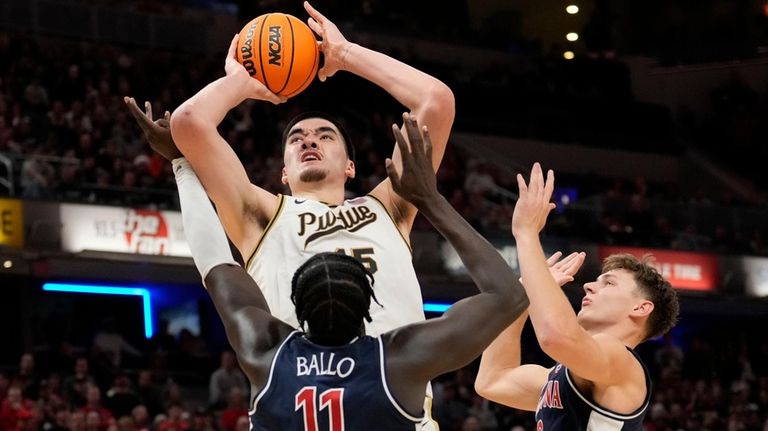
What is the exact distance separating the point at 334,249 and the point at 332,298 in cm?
149

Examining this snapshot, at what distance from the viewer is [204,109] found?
5.43m

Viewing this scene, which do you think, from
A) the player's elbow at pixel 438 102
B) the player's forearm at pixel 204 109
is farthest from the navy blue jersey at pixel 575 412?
the player's forearm at pixel 204 109

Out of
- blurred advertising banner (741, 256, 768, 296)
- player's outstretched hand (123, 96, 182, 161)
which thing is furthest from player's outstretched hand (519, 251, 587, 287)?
blurred advertising banner (741, 256, 768, 296)

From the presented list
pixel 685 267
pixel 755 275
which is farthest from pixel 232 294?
pixel 755 275

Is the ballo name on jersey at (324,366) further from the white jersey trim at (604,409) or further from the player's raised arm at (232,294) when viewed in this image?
the white jersey trim at (604,409)

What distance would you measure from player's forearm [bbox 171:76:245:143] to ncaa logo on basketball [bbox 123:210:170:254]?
12.7 m

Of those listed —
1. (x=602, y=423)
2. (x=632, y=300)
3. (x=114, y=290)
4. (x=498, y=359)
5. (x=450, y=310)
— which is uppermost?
(x=114, y=290)

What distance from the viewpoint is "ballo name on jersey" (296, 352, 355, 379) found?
13.6ft

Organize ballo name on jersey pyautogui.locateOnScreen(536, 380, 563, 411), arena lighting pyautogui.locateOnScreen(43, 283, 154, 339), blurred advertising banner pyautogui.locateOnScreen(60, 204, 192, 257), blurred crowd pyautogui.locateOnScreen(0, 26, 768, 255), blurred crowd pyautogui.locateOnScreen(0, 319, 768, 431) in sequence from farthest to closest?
arena lighting pyautogui.locateOnScreen(43, 283, 154, 339) → blurred crowd pyautogui.locateOnScreen(0, 26, 768, 255) → blurred advertising banner pyautogui.locateOnScreen(60, 204, 192, 257) → blurred crowd pyautogui.locateOnScreen(0, 319, 768, 431) → ballo name on jersey pyautogui.locateOnScreen(536, 380, 563, 411)

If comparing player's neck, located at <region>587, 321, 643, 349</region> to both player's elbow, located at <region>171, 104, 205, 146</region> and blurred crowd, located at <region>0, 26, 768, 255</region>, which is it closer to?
player's elbow, located at <region>171, 104, 205, 146</region>

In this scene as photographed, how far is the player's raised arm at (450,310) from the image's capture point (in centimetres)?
414

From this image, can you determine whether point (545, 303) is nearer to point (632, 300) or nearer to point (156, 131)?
point (632, 300)

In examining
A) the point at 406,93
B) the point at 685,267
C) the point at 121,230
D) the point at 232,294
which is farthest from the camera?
the point at 685,267

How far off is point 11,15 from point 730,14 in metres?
14.3
